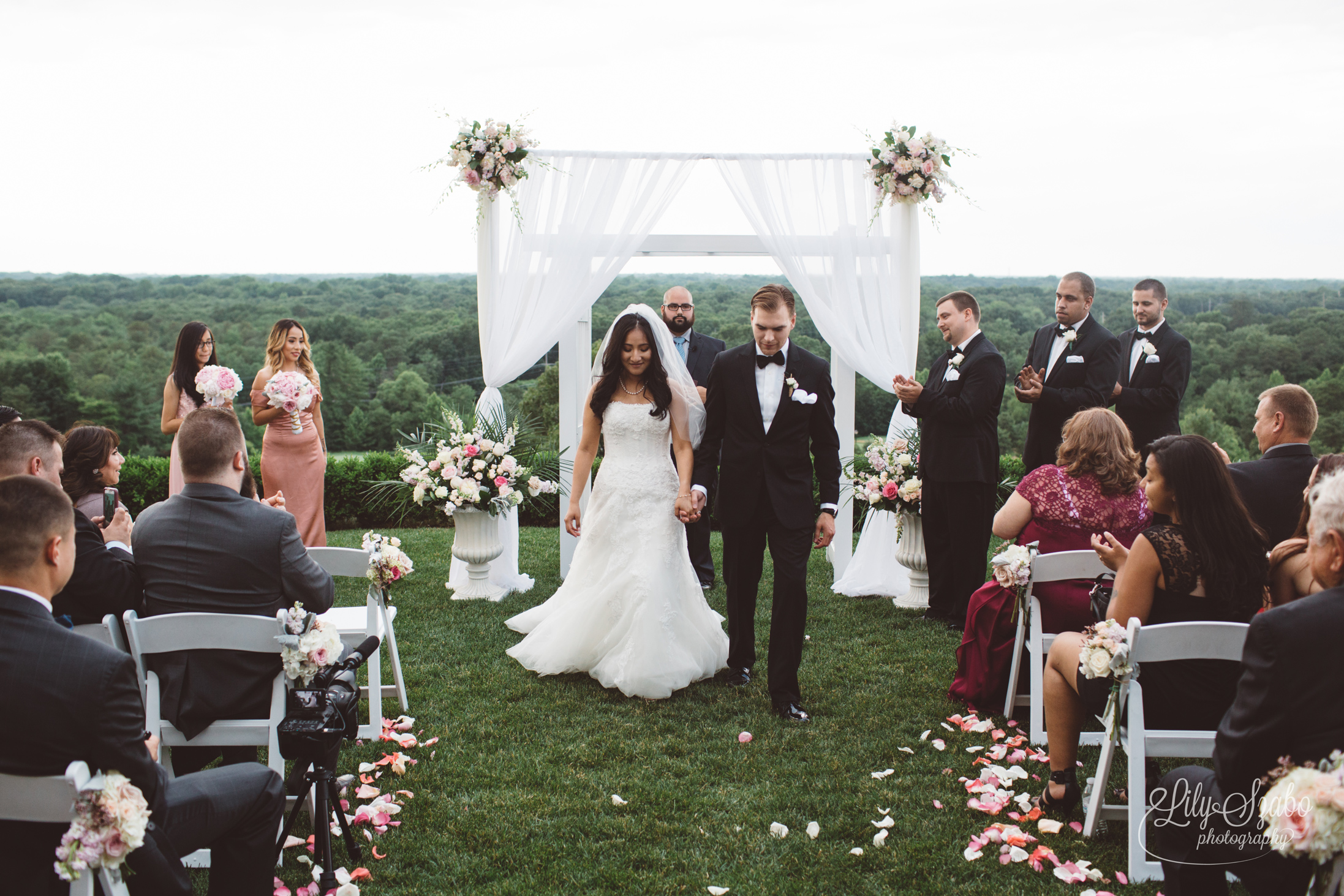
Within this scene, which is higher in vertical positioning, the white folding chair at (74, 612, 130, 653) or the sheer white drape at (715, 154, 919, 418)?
the sheer white drape at (715, 154, 919, 418)

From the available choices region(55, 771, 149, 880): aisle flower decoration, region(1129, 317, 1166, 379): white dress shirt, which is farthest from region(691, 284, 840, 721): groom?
region(1129, 317, 1166, 379): white dress shirt

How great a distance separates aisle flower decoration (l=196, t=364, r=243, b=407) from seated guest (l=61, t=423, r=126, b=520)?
→ 205 centimetres

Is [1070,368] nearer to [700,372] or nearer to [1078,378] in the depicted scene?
[1078,378]

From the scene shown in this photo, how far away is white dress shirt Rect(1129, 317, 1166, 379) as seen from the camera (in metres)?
6.12

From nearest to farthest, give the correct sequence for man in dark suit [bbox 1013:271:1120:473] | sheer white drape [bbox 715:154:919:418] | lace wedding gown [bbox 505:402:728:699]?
1. lace wedding gown [bbox 505:402:728:699]
2. man in dark suit [bbox 1013:271:1120:473]
3. sheer white drape [bbox 715:154:919:418]

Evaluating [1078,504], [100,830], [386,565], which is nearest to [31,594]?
[100,830]

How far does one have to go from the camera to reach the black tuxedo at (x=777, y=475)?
4.10 m

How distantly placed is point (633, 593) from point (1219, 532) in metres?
2.67

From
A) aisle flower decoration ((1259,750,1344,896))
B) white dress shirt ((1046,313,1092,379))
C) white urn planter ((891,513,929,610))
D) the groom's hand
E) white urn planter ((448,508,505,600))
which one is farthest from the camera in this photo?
white urn planter ((448,508,505,600))

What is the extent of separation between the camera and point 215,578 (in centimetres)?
274

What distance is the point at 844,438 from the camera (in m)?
6.80

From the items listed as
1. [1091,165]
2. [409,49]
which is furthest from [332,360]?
[1091,165]

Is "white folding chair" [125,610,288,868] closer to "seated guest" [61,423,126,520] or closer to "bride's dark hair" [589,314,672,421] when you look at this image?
"seated guest" [61,423,126,520]

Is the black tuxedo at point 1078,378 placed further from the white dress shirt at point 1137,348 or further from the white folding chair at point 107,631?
the white folding chair at point 107,631
